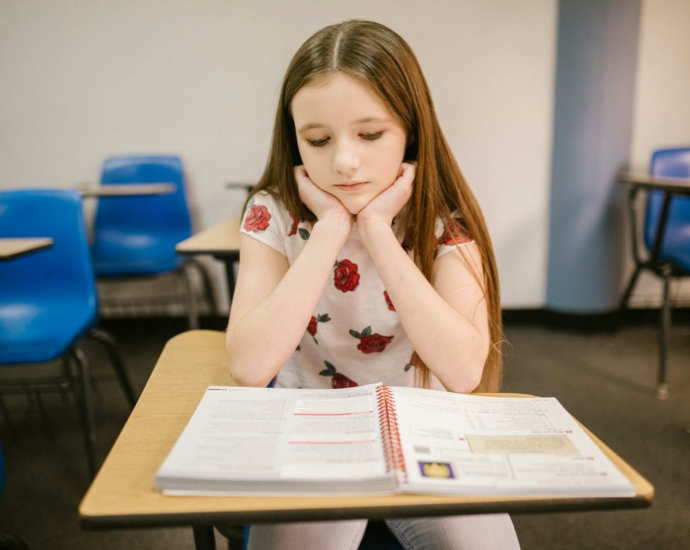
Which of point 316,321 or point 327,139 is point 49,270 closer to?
point 316,321

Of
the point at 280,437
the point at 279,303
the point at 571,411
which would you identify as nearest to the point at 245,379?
the point at 279,303

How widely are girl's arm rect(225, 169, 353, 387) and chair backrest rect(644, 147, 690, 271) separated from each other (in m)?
1.86

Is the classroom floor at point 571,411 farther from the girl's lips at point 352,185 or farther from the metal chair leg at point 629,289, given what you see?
the girl's lips at point 352,185

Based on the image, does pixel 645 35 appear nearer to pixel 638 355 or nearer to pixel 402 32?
pixel 402 32

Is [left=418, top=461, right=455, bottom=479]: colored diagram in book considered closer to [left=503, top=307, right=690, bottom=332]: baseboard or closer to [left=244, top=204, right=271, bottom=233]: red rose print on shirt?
[left=244, top=204, right=271, bottom=233]: red rose print on shirt

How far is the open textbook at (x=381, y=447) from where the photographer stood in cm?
45

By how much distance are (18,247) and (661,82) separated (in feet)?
9.94

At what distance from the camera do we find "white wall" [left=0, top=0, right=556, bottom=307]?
2564 millimetres

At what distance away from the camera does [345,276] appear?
97 centimetres

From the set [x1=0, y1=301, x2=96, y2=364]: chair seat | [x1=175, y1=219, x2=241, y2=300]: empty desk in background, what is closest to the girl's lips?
[x1=175, y1=219, x2=241, y2=300]: empty desk in background

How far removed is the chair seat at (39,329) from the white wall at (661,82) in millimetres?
2783

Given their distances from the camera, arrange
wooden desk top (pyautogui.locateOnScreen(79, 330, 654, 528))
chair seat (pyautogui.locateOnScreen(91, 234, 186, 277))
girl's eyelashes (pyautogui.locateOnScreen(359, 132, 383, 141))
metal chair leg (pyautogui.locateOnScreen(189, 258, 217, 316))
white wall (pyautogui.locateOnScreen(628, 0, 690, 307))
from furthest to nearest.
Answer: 1. metal chair leg (pyautogui.locateOnScreen(189, 258, 217, 316))
2. white wall (pyautogui.locateOnScreen(628, 0, 690, 307))
3. chair seat (pyautogui.locateOnScreen(91, 234, 186, 277))
4. girl's eyelashes (pyautogui.locateOnScreen(359, 132, 383, 141))
5. wooden desk top (pyautogui.locateOnScreen(79, 330, 654, 528))

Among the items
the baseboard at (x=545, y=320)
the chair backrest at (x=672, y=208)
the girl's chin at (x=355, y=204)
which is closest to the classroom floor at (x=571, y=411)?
the baseboard at (x=545, y=320)

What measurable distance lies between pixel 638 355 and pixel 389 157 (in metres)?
2.23
